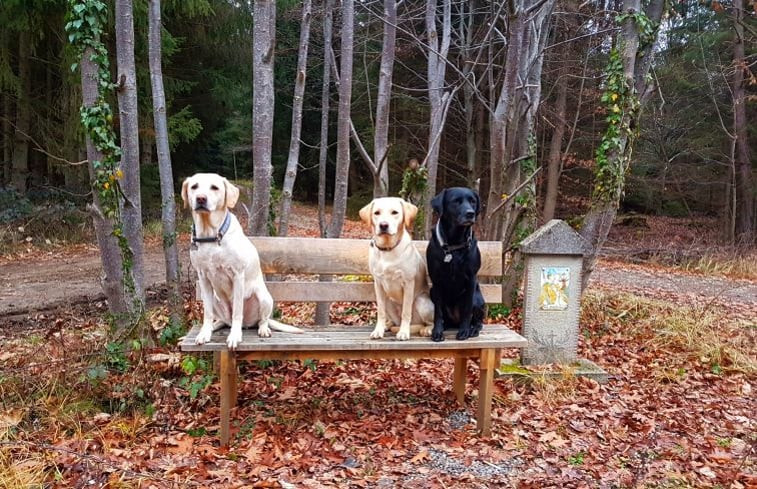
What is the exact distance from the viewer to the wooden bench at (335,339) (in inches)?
126

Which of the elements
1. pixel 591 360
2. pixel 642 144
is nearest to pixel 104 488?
pixel 591 360

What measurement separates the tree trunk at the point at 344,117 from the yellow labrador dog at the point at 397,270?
2.00m

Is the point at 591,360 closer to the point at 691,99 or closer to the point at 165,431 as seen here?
the point at 165,431

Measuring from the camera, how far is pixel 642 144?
54.7 feet

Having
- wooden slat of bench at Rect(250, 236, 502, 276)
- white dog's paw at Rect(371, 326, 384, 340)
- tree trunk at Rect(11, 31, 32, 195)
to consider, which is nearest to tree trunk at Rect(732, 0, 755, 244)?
wooden slat of bench at Rect(250, 236, 502, 276)

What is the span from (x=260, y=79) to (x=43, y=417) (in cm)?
297

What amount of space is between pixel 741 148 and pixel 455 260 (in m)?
14.4

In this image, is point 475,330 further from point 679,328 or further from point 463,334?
point 679,328

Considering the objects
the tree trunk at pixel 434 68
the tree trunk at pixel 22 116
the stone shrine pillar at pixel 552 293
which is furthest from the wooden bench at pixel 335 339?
the tree trunk at pixel 22 116

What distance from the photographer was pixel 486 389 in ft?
11.4

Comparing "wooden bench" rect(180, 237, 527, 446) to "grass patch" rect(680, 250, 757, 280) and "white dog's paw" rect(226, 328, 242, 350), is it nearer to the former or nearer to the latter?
"white dog's paw" rect(226, 328, 242, 350)

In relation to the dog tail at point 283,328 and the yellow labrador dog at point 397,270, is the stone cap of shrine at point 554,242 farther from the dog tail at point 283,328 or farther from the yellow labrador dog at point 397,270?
the dog tail at point 283,328

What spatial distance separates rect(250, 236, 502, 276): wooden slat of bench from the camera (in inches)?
158

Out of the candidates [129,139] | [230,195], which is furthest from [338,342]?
[129,139]
